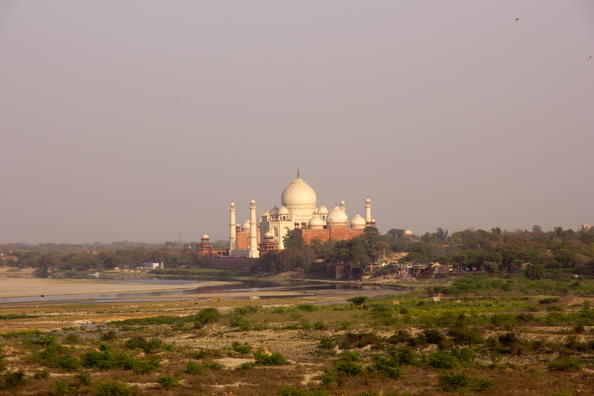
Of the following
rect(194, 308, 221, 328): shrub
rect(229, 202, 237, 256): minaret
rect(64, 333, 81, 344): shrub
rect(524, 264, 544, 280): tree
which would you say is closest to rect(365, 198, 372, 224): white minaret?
rect(229, 202, 237, 256): minaret

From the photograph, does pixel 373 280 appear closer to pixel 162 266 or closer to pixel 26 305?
pixel 26 305

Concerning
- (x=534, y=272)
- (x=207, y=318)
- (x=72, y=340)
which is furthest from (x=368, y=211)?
(x=72, y=340)

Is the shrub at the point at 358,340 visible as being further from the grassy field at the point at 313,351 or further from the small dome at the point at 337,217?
the small dome at the point at 337,217

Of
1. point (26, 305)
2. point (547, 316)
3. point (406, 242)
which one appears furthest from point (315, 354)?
point (406, 242)

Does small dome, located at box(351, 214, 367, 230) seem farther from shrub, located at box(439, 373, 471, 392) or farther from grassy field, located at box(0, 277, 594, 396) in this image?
shrub, located at box(439, 373, 471, 392)

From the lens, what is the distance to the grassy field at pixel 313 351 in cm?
2177

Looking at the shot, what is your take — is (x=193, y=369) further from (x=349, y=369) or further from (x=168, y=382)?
(x=349, y=369)

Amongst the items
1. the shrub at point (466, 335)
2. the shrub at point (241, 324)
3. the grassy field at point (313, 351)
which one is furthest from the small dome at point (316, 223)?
the shrub at point (466, 335)

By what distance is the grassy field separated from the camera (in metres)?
21.8

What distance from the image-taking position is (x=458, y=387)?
21312 millimetres

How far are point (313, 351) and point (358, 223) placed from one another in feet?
293

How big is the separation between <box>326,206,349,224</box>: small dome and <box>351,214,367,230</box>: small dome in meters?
1.70

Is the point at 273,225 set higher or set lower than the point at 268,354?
higher

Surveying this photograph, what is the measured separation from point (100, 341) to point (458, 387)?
637 inches
